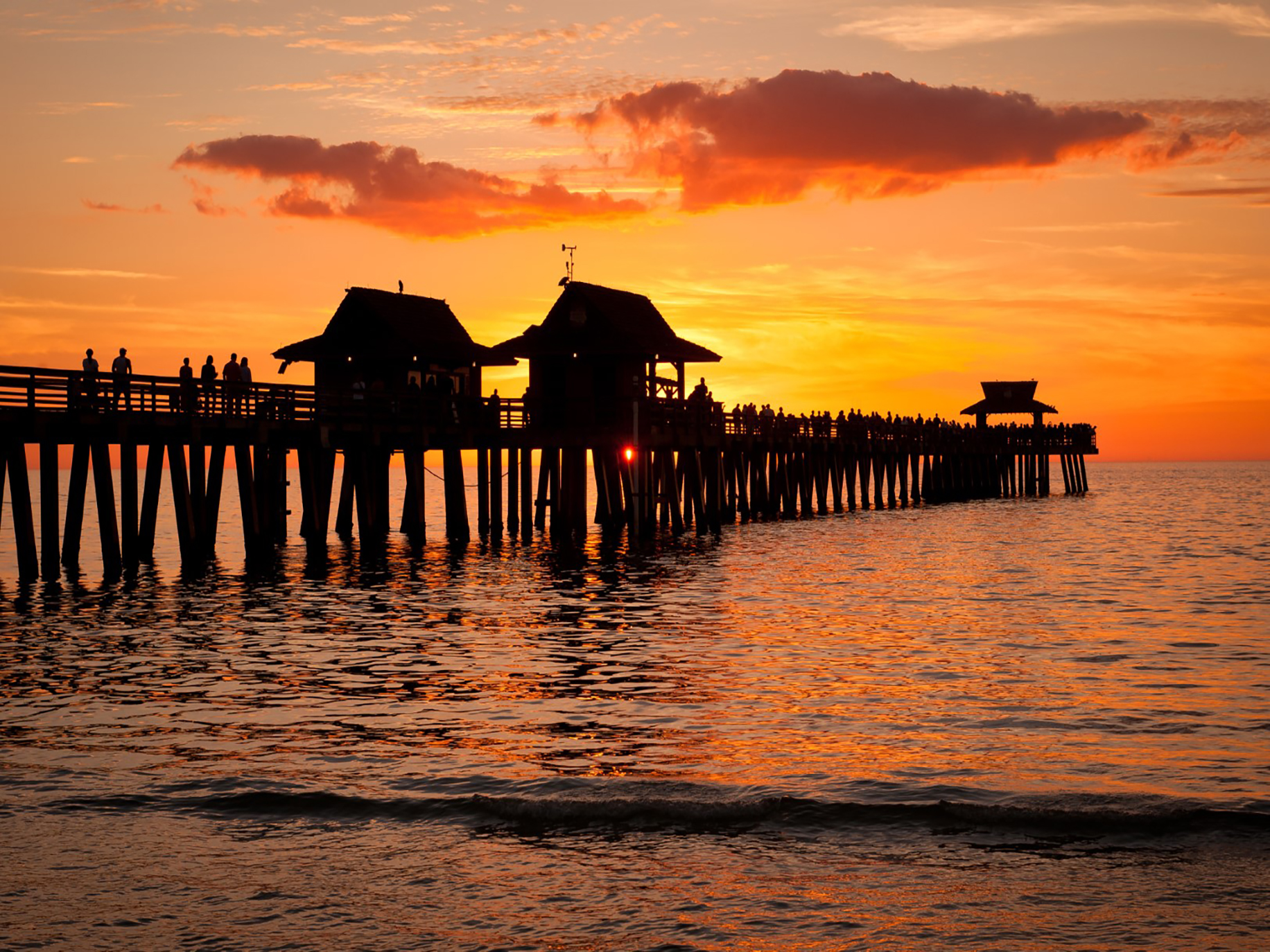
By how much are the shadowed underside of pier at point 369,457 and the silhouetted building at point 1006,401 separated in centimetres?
2070

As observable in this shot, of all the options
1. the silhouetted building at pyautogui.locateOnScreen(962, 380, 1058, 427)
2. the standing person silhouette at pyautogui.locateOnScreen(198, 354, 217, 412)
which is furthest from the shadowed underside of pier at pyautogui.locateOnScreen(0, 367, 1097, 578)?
the silhouetted building at pyautogui.locateOnScreen(962, 380, 1058, 427)

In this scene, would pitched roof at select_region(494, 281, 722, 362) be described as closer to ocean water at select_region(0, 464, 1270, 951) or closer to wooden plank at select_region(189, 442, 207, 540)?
wooden plank at select_region(189, 442, 207, 540)

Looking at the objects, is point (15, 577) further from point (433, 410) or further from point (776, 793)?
point (776, 793)

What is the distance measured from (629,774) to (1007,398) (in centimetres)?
7617

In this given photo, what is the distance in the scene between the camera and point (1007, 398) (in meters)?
83.9

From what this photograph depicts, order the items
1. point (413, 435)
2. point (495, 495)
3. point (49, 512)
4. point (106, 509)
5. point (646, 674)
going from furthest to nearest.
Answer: point (495, 495)
point (413, 435)
point (106, 509)
point (49, 512)
point (646, 674)

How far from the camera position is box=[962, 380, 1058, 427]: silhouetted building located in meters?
83.2

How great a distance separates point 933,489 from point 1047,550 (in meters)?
34.8

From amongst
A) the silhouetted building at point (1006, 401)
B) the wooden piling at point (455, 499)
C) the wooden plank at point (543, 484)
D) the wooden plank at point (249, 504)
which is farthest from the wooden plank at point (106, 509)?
the silhouetted building at point (1006, 401)

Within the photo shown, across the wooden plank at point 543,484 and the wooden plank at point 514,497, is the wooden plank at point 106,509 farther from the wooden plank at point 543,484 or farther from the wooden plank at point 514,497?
the wooden plank at point 543,484

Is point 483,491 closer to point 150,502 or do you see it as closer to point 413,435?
point 413,435

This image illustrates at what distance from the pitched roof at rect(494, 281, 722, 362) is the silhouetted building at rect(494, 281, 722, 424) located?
0.02 m

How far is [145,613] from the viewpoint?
2322 cm

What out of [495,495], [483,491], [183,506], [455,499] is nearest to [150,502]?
[183,506]
